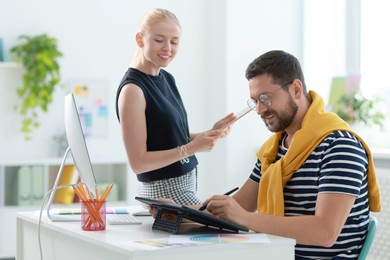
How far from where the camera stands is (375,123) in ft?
15.4

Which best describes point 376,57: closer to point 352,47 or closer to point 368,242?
point 352,47

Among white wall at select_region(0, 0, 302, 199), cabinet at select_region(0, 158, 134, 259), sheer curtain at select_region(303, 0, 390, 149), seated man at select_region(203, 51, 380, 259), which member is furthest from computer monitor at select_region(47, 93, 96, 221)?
white wall at select_region(0, 0, 302, 199)

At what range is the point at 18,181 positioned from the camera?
492 cm

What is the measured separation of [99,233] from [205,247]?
426mm

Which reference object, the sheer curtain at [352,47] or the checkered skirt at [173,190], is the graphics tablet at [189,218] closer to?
the checkered skirt at [173,190]

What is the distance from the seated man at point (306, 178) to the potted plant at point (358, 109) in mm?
2344

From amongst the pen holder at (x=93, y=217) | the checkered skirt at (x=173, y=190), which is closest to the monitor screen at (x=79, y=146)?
the pen holder at (x=93, y=217)

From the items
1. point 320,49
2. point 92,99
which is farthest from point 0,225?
point 320,49

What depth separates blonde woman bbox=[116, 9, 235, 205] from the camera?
270cm

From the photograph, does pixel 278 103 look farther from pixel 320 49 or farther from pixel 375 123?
pixel 320 49

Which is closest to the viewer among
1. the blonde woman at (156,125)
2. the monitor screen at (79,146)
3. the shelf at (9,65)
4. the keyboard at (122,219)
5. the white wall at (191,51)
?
the monitor screen at (79,146)

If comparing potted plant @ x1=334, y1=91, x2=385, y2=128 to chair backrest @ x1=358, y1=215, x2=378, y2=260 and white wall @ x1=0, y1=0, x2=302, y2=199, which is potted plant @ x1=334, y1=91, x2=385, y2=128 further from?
chair backrest @ x1=358, y1=215, x2=378, y2=260

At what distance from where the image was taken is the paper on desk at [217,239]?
6.06ft

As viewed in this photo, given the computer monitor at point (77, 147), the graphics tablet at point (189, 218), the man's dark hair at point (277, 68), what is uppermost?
the man's dark hair at point (277, 68)
